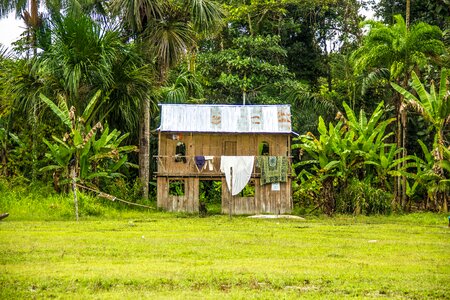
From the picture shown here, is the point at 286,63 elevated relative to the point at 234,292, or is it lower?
elevated

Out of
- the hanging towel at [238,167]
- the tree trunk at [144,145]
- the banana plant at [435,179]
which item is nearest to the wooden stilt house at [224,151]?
the hanging towel at [238,167]

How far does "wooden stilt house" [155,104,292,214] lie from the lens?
34344 millimetres

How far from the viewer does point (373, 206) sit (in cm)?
3294

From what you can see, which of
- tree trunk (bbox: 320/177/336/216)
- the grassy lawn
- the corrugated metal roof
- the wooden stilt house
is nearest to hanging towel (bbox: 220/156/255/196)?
the wooden stilt house

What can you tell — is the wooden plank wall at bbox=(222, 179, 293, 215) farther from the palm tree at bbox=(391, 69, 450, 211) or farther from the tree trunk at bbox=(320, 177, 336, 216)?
the palm tree at bbox=(391, 69, 450, 211)

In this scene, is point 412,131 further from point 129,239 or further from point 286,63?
point 129,239

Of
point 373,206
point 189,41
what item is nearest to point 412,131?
point 373,206

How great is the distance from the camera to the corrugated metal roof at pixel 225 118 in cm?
3500

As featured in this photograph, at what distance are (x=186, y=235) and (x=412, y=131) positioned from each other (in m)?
21.9

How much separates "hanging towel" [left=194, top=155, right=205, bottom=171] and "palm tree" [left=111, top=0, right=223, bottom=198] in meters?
2.90

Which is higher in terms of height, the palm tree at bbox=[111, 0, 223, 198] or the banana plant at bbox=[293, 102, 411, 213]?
the palm tree at bbox=[111, 0, 223, 198]

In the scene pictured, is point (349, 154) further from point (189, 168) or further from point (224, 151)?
point (189, 168)

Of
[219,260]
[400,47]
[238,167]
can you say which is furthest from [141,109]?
[219,260]

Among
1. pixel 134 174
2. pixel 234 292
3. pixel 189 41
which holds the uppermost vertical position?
pixel 189 41
